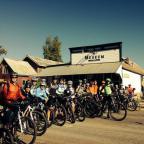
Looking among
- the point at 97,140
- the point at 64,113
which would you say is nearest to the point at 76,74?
the point at 64,113

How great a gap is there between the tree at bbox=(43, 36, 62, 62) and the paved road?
253ft

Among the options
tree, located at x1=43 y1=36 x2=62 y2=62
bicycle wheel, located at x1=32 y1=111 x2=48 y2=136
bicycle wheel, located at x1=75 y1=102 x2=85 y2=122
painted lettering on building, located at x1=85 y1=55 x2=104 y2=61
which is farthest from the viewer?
tree, located at x1=43 y1=36 x2=62 y2=62

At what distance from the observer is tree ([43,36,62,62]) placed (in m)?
89.6

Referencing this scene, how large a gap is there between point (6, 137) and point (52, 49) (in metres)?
83.3

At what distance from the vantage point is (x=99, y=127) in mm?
11367

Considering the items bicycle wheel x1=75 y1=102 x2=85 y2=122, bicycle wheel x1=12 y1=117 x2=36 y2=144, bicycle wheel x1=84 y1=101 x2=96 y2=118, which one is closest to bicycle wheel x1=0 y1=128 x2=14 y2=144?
bicycle wheel x1=12 y1=117 x2=36 y2=144

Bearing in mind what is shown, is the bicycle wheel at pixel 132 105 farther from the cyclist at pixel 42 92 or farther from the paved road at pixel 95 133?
the cyclist at pixel 42 92

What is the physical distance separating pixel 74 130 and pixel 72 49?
2609 cm

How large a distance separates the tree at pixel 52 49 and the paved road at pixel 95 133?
77090 millimetres

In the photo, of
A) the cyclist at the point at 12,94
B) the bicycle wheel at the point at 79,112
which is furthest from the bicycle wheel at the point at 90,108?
the cyclist at the point at 12,94

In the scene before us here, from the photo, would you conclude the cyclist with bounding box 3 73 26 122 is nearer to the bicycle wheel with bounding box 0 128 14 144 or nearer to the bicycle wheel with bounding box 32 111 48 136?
the bicycle wheel with bounding box 0 128 14 144

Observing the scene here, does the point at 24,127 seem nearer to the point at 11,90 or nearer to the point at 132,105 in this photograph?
the point at 11,90

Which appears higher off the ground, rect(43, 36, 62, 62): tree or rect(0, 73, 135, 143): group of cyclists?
rect(43, 36, 62, 62): tree

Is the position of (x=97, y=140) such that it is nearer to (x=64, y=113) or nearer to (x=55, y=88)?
(x=64, y=113)
